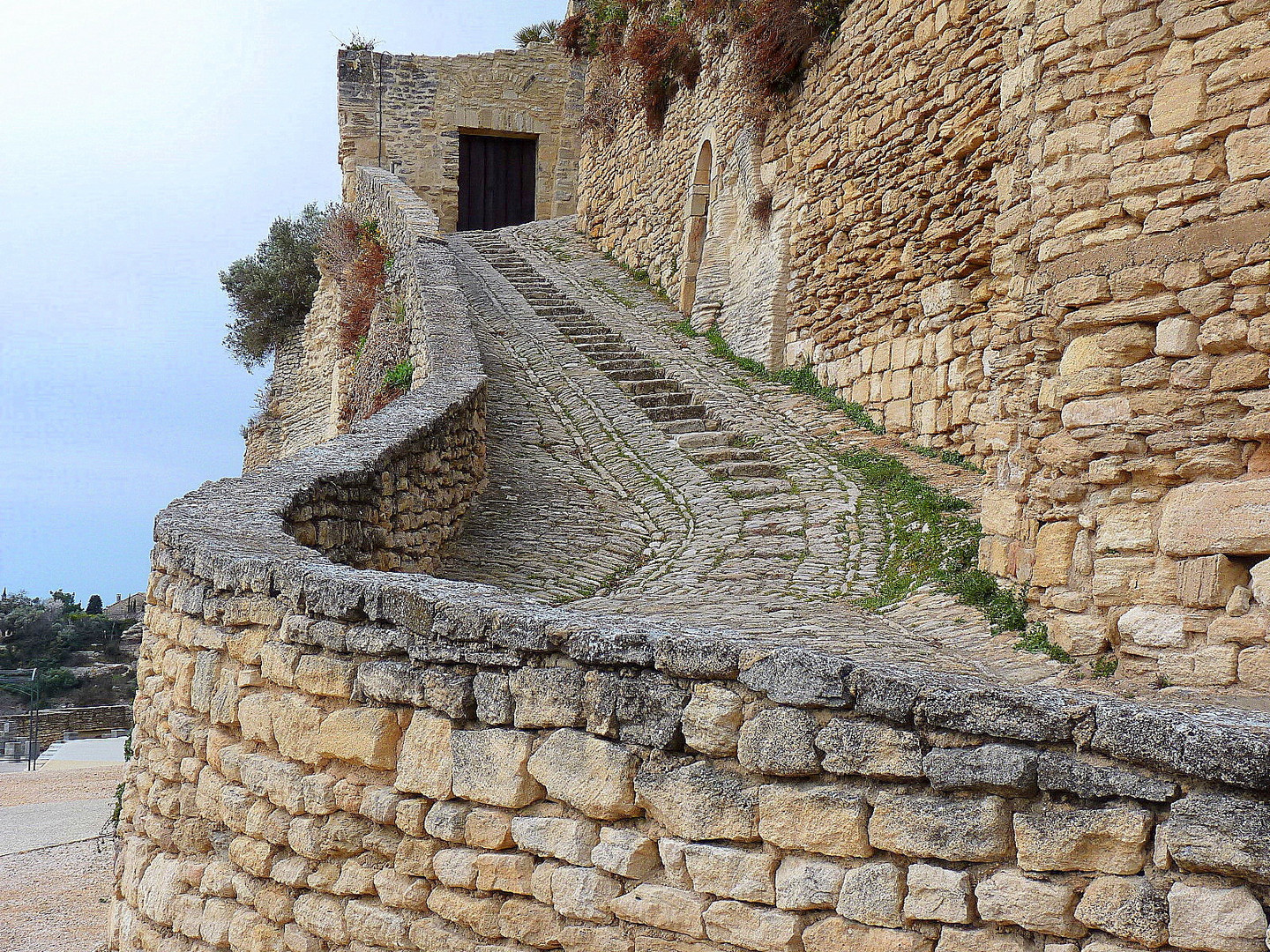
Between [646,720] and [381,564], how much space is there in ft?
12.1

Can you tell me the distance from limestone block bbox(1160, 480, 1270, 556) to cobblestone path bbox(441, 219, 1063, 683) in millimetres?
747

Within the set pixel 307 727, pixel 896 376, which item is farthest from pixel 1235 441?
pixel 896 376

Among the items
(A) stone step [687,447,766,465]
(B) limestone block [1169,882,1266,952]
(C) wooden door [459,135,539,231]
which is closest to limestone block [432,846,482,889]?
(B) limestone block [1169,882,1266,952]

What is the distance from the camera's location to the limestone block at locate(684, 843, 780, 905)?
240cm

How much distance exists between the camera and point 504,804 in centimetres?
278

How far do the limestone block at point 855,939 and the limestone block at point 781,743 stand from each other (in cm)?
30

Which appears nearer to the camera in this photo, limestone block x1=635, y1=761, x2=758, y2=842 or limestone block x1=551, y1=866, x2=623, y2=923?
limestone block x1=635, y1=761, x2=758, y2=842

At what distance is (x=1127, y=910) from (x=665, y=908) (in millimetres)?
958

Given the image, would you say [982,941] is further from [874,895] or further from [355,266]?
[355,266]

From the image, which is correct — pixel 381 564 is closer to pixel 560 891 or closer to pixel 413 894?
pixel 413 894

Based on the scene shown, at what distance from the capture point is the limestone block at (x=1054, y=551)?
16.3 feet

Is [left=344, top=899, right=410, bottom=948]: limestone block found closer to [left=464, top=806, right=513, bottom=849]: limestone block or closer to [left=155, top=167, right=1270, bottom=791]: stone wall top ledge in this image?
[left=464, top=806, right=513, bottom=849]: limestone block

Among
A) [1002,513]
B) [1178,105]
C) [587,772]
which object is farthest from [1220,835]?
[1002,513]

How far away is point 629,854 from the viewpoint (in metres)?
2.57
